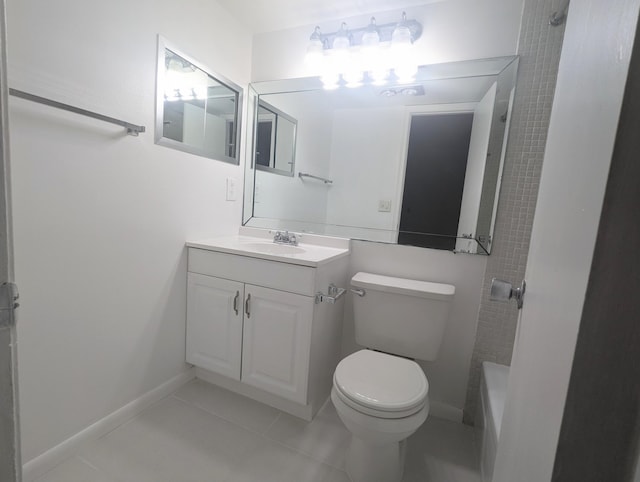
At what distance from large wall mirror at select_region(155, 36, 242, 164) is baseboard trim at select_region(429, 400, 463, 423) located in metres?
1.90

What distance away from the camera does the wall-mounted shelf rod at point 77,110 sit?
946 mm

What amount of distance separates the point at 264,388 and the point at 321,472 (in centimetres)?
47

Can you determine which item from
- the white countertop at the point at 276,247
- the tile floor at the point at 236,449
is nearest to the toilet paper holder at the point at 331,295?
the white countertop at the point at 276,247

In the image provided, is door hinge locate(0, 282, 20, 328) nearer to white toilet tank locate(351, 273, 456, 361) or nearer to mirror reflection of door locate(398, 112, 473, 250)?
white toilet tank locate(351, 273, 456, 361)

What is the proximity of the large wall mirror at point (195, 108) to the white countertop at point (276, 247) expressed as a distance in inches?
19.7

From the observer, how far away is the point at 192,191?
5.49 feet

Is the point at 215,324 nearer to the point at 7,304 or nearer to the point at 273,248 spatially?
the point at 273,248

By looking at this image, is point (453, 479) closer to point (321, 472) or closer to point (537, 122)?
point (321, 472)

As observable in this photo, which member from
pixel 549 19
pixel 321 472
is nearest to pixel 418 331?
pixel 321 472

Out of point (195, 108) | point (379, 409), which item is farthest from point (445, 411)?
point (195, 108)

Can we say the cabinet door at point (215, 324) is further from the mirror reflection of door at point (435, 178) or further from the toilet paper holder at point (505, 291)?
the toilet paper holder at point (505, 291)

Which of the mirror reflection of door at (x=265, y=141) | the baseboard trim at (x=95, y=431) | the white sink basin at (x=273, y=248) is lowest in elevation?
the baseboard trim at (x=95, y=431)

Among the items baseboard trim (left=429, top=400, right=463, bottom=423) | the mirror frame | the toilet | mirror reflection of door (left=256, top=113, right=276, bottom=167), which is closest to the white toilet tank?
the toilet

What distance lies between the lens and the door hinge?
1.65 feet
